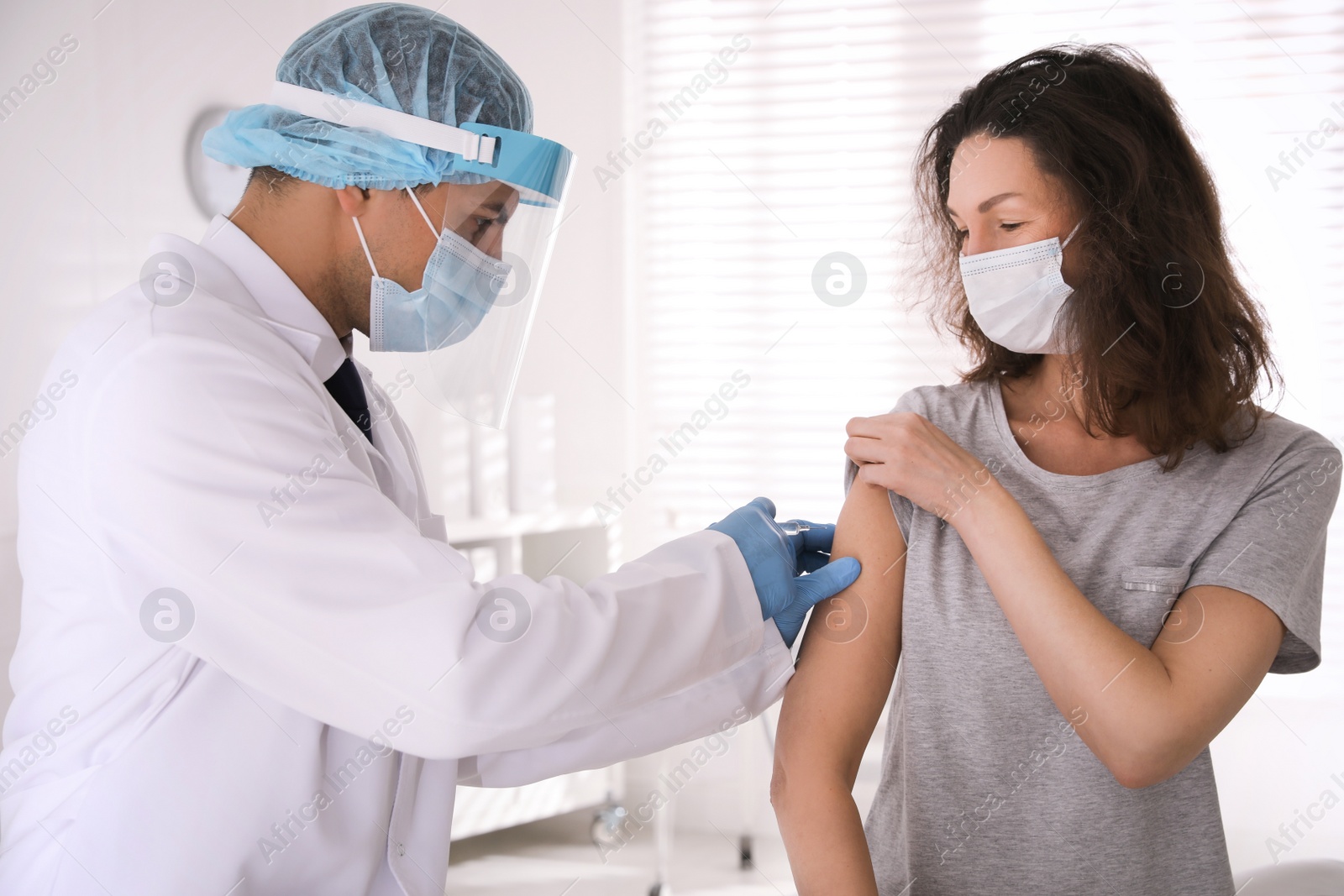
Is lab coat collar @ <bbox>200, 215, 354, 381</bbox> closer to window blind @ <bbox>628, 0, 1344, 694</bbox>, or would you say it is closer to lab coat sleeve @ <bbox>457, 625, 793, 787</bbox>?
lab coat sleeve @ <bbox>457, 625, 793, 787</bbox>

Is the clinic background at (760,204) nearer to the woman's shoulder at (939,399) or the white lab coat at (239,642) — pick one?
the white lab coat at (239,642)

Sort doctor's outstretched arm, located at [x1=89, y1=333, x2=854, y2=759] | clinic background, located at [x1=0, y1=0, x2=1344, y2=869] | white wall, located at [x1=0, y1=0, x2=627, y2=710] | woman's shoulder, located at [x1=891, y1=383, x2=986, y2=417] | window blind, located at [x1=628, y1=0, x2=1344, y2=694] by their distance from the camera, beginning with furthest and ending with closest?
window blind, located at [x1=628, y1=0, x2=1344, y2=694]
clinic background, located at [x1=0, y1=0, x2=1344, y2=869]
white wall, located at [x1=0, y1=0, x2=627, y2=710]
woman's shoulder, located at [x1=891, y1=383, x2=986, y2=417]
doctor's outstretched arm, located at [x1=89, y1=333, x2=854, y2=759]

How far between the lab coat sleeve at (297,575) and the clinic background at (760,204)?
63.6 inches

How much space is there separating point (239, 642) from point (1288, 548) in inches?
44.5

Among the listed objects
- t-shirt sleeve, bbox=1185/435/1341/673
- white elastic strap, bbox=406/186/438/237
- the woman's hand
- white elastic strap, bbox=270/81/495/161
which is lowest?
t-shirt sleeve, bbox=1185/435/1341/673

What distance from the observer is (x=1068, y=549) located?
114cm

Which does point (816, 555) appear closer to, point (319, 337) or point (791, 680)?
point (791, 680)

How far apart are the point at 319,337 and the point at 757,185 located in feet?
7.49

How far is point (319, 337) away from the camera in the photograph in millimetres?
1223

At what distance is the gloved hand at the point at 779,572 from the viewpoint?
1208 millimetres

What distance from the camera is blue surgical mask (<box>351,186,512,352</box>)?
126cm

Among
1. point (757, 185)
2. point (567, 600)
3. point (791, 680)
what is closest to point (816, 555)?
point (791, 680)

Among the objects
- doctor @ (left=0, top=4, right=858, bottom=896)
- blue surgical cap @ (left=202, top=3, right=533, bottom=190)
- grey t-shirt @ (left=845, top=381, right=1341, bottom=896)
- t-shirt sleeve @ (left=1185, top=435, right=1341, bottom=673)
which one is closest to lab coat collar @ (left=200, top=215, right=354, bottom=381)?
doctor @ (left=0, top=4, right=858, bottom=896)

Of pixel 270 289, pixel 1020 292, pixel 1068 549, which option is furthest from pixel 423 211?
pixel 1068 549
